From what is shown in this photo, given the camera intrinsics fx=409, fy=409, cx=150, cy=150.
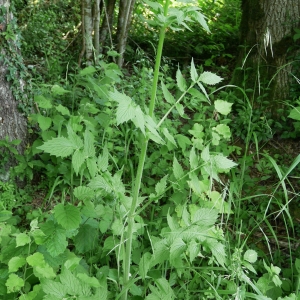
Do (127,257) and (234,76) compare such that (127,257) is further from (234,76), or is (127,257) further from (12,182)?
(234,76)

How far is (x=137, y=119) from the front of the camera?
4.91 ft

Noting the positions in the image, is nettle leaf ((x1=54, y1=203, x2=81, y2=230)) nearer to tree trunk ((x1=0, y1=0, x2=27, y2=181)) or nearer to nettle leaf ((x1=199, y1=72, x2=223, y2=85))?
nettle leaf ((x1=199, y1=72, x2=223, y2=85))

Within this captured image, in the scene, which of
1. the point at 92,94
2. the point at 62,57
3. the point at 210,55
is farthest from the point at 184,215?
the point at 210,55

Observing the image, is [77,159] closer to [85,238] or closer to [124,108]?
[124,108]

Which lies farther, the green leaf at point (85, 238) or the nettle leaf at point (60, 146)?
the green leaf at point (85, 238)

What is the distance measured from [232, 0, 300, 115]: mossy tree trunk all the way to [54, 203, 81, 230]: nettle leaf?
257 cm

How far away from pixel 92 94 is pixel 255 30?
181 centimetres

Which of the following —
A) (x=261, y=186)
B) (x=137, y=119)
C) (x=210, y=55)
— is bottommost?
(x=261, y=186)

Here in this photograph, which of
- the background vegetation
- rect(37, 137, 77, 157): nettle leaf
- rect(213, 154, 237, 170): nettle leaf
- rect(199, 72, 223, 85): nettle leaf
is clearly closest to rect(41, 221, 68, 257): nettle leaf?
the background vegetation

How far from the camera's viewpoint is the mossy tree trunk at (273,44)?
392 centimetres

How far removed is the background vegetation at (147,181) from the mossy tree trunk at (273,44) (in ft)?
0.32

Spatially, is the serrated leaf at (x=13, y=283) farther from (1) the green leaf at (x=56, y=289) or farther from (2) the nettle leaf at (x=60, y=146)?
(2) the nettle leaf at (x=60, y=146)

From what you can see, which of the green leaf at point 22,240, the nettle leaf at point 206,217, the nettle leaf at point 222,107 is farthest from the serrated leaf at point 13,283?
the nettle leaf at point 222,107

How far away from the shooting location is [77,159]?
1659mm
